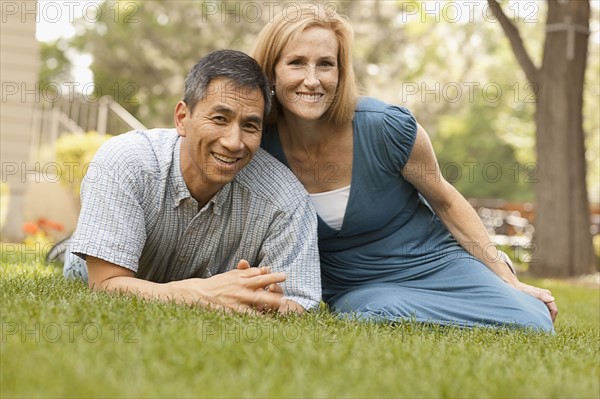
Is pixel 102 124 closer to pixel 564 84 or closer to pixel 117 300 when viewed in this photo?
pixel 564 84

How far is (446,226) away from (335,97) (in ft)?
3.61

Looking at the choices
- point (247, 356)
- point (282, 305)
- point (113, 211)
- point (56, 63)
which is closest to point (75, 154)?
point (113, 211)

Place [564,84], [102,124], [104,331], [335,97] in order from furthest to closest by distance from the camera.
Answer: [102,124] < [564,84] < [335,97] < [104,331]

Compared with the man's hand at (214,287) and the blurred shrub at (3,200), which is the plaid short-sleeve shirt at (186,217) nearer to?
the man's hand at (214,287)

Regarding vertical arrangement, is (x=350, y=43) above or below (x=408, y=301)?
above

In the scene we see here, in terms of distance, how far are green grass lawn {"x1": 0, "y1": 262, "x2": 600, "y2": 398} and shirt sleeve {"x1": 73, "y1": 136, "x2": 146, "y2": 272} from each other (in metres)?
0.26

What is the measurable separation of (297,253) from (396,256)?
0.86m

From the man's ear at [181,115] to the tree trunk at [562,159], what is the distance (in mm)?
9211

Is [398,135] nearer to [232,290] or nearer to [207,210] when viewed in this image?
[207,210]

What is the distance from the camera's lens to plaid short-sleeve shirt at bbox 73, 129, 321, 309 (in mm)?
4137

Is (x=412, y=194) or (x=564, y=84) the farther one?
(x=564, y=84)

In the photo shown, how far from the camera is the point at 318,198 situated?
479 cm

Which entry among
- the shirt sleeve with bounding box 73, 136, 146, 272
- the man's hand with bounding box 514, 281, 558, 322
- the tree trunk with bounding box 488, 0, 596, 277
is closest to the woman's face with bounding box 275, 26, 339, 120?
the shirt sleeve with bounding box 73, 136, 146, 272

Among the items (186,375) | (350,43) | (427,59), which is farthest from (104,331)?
(427,59)
